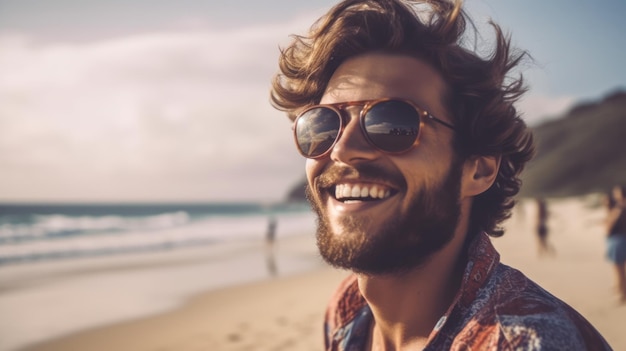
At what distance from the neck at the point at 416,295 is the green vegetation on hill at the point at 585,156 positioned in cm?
7525

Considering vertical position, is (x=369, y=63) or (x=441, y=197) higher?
(x=369, y=63)

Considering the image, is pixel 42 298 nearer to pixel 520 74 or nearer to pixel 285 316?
pixel 285 316

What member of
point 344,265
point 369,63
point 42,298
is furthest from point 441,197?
point 42,298

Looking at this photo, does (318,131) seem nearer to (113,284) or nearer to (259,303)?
(259,303)

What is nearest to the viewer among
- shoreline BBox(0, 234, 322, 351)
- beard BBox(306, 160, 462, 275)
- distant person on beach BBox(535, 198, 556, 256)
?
beard BBox(306, 160, 462, 275)

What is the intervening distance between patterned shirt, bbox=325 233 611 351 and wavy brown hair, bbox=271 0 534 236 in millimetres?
468

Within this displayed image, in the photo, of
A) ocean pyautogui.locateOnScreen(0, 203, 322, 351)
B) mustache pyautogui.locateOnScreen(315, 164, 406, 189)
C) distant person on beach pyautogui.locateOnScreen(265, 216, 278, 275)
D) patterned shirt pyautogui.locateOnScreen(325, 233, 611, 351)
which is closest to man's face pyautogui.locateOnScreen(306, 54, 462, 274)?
mustache pyautogui.locateOnScreen(315, 164, 406, 189)

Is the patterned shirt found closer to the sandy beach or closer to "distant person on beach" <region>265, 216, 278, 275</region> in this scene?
the sandy beach

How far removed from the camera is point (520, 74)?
2.42m

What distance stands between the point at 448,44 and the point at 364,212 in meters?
0.87

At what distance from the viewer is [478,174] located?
219 cm

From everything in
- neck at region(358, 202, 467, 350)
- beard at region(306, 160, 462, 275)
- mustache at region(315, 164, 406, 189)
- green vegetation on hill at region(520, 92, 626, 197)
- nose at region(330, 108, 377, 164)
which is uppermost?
nose at region(330, 108, 377, 164)

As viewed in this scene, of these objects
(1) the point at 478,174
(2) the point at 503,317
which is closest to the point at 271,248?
(1) the point at 478,174

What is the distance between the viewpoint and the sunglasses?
Answer: 6.56 ft
